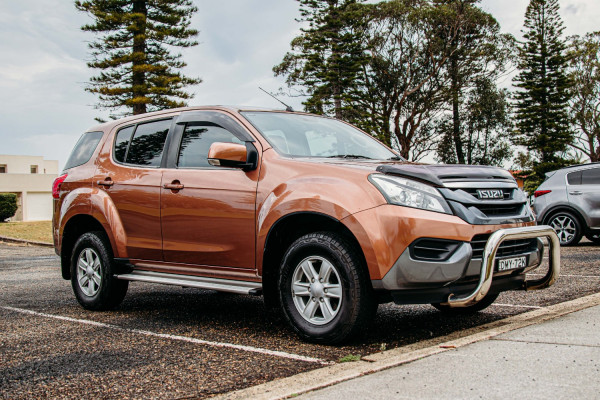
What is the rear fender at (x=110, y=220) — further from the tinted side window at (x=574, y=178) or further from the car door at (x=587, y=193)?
the tinted side window at (x=574, y=178)

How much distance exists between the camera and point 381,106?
40094 mm

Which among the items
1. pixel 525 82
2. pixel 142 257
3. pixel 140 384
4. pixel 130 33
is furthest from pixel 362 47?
pixel 140 384

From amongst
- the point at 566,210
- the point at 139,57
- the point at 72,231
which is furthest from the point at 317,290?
the point at 139,57

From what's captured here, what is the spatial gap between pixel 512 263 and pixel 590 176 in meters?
8.87

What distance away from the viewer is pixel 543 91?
132 feet

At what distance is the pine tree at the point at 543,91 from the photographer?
→ 39.4 m

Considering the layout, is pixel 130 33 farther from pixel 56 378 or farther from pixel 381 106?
pixel 56 378

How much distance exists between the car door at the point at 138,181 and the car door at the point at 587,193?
9.17 m

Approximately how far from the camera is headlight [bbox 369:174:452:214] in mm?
4312

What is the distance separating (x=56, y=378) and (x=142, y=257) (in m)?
2.24

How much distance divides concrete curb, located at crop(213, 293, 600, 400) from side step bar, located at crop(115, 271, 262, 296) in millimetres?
1252

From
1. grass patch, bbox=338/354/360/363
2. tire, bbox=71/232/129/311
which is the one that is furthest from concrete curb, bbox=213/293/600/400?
tire, bbox=71/232/129/311

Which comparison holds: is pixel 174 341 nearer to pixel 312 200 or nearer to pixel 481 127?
pixel 312 200

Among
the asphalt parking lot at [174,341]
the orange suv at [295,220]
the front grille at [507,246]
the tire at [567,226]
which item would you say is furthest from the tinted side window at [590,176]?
the front grille at [507,246]
